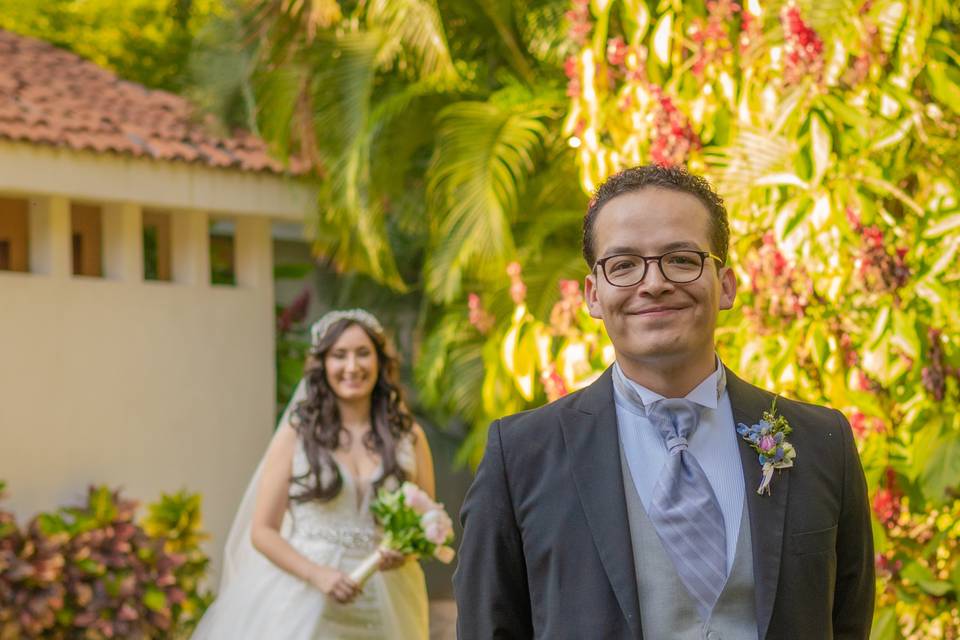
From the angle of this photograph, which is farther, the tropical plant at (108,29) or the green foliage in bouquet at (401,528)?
the tropical plant at (108,29)

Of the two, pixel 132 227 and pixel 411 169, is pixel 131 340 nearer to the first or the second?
pixel 132 227

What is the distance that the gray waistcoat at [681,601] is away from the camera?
2.54 meters

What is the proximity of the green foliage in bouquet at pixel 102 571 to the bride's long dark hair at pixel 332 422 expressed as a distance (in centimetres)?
368

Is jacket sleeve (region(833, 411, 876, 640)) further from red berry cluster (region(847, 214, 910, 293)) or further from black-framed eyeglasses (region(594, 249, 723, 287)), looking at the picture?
red berry cluster (region(847, 214, 910, 293))

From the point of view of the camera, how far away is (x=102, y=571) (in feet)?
34.4

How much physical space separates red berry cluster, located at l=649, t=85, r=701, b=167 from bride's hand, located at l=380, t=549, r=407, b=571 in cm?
207

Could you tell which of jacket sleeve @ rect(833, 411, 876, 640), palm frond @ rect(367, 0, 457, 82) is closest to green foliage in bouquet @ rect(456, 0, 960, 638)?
jacket sleeve @ rect(833, 411, 876, 640)

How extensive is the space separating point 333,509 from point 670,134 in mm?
2339

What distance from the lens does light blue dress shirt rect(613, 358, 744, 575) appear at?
2.67 m

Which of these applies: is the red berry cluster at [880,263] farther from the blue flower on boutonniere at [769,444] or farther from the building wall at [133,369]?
the building wall at [133,369]

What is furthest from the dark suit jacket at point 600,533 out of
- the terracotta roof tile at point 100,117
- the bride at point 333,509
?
the terracotta roof tile at point 100,117

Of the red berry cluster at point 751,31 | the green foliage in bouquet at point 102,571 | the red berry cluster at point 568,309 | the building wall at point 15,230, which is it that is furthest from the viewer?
the building wall at point 15,230

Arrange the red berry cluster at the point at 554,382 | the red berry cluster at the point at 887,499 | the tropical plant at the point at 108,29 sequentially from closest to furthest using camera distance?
the red berry cluster at the point at 887,499
the red berry cluster at the point at 554,382
the tropical plant at the point at 108,29

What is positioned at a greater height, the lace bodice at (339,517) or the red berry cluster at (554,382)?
the red berry cluster at (554,382)
